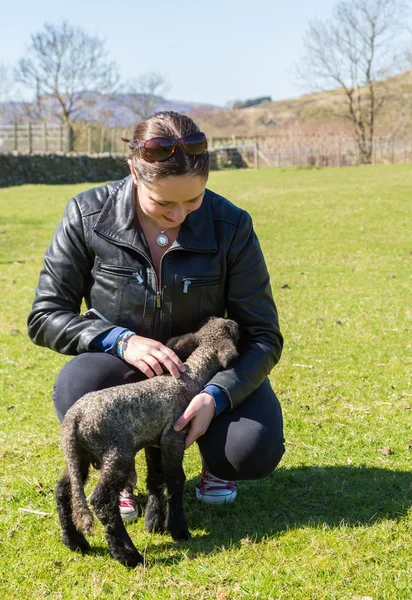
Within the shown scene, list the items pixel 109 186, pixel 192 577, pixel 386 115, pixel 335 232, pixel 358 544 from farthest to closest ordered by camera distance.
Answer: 1. pixel 386 115
2. pixel 335 232
3. pixel 109 186
4. pixel 358 544
5. pixel 192 577

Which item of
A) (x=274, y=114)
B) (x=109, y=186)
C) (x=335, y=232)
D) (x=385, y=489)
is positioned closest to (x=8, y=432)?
(x=109, y=186)

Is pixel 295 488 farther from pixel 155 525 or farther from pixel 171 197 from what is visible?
pixel 171 197

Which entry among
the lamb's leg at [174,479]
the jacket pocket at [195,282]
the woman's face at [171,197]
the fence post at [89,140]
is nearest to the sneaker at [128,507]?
the lamb's leg at [174,479]

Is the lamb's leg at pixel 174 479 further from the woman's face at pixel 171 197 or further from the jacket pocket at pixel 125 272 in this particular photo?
the woman's face at pixel 171 197

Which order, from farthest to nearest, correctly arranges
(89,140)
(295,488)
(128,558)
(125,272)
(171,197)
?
1. (89,140)
2. (295,488)
3. (125,272)
4. (171,197)
5. (128,558)

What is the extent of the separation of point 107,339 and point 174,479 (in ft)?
2.39

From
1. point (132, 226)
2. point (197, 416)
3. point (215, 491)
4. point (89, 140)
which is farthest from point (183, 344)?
point (89, 140)

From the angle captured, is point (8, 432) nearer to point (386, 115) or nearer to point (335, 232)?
point (335, 232)

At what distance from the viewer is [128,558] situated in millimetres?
3068

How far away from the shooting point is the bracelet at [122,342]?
336 centimetres

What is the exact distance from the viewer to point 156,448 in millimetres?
3350

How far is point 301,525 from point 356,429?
1394 mm

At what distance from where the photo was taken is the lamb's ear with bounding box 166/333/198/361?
137 inches

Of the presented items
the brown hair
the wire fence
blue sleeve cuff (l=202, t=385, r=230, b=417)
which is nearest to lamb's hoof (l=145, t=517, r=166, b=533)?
blue sleeve cuff (l=202, t=385, r=230, b=417)
